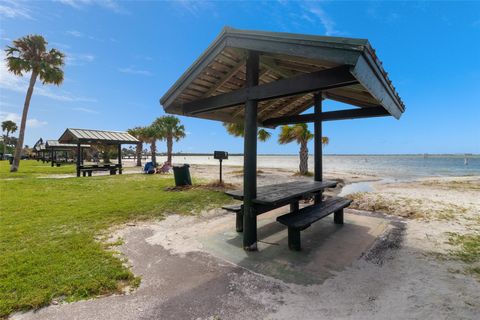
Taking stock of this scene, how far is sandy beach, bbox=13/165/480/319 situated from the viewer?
2.32 metres

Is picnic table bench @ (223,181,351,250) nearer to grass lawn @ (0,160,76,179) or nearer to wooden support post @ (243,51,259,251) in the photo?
wooden support post @ (243,51,259,251)

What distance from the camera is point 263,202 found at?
364cm

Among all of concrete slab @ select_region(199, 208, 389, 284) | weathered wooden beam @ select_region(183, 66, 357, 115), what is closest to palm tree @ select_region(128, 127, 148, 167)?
concrete slab @ select_region(199, 208, 389, 284)

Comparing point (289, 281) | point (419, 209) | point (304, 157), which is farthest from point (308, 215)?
point (304, 157)

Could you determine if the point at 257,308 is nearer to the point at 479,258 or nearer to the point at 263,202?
the point at 263,202

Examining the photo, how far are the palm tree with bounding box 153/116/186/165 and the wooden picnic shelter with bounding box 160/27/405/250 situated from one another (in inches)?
1059

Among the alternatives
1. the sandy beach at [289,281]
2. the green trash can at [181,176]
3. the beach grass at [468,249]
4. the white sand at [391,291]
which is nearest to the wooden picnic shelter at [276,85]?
the sandy beach at [289,281]

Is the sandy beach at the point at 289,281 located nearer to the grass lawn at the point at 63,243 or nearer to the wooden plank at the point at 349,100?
the grass lawn at the point at 63,243

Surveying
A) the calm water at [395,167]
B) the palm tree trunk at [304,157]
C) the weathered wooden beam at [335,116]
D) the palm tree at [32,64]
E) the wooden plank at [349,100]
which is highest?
the palm tree at [32,64]

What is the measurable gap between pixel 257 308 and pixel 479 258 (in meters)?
3.69

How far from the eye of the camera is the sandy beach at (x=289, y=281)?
2324 mm

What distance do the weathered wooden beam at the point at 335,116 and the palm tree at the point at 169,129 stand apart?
26.3 m

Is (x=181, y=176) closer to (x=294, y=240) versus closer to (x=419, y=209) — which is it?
(x=294, y=240)

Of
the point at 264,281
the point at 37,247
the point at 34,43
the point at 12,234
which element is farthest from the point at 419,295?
the point at 34,43
